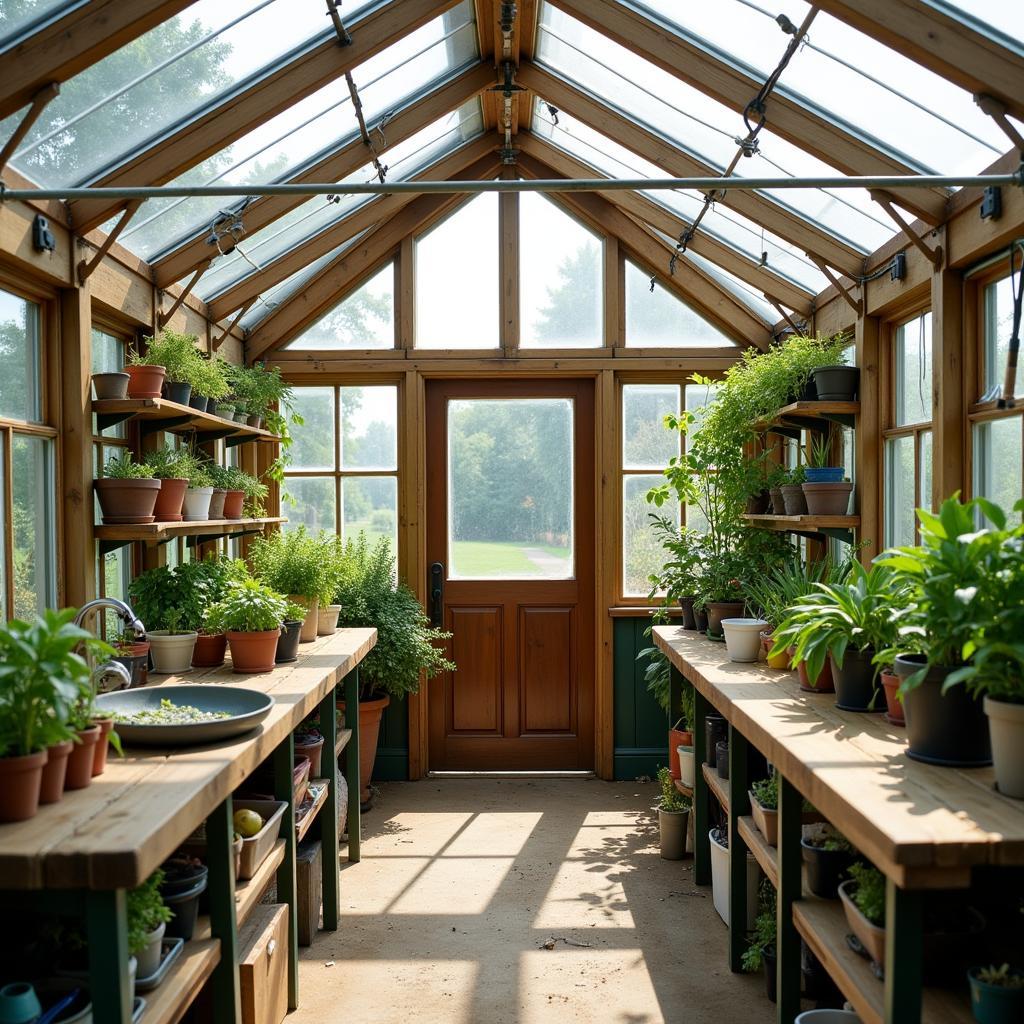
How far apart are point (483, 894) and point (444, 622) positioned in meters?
1.92

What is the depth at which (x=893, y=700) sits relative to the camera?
2.46 metres

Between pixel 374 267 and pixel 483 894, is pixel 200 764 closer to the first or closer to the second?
pixel 483 894

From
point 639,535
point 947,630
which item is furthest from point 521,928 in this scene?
point 639,535

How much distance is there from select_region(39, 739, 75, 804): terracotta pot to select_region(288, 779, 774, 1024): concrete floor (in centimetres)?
144

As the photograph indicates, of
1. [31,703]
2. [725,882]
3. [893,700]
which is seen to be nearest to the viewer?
[31,703]

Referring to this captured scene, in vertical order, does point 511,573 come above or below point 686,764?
above

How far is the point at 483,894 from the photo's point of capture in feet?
13.0

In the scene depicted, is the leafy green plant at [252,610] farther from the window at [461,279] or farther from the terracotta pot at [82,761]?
the window at [461,279]

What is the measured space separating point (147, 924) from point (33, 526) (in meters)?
1.68

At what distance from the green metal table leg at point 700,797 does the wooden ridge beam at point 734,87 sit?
1.97 m

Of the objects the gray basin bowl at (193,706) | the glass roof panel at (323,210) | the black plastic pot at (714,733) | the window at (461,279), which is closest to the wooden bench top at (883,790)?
the black plastic pot at (714,733)

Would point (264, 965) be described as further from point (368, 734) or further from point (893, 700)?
point (368, 734)

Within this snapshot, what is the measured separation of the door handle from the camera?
18.4 ft

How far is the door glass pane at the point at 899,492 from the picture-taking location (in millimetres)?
3770
